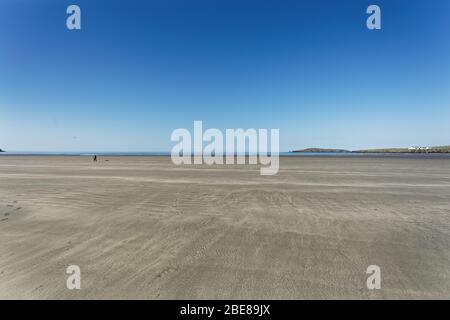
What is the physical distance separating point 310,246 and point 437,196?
415 inches

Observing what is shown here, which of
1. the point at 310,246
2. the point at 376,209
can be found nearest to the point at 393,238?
the point at 310,246

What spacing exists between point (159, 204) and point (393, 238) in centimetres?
815

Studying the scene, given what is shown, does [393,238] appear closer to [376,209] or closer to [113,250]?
[376,209]

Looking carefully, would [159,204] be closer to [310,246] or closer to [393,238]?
[310,246]

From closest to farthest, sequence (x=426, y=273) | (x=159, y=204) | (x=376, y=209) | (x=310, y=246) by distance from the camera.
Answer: (x=426, y=273)
(x=310, y=246)
(x=376, y=209)
(x=159, y=204)

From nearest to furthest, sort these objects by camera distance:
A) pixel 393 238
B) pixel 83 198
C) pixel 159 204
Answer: pixel 393 238
pixel 159 204
pixel 83 198
